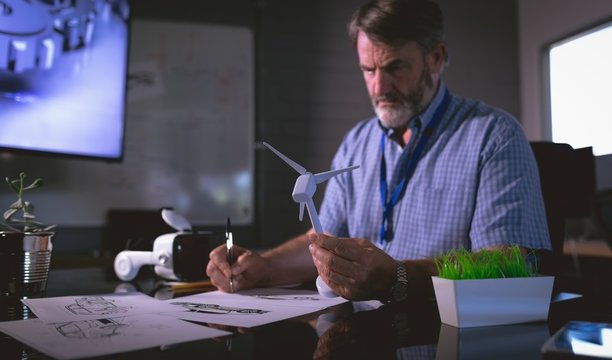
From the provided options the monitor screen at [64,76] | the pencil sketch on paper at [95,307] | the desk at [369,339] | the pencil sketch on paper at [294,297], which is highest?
the monitor screen at [64,76]

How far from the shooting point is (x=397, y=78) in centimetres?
142

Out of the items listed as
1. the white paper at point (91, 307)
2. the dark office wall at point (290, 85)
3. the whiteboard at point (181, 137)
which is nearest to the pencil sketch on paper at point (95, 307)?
the white paper at point (91, 307)

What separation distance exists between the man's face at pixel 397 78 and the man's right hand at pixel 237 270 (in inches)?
24.4

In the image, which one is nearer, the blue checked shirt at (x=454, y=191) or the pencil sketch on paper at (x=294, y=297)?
the pencil sketch on paper at (x=294, y=297)

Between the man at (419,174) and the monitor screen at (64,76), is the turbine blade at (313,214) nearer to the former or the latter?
the man at (419,174)

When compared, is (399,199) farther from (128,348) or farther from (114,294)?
(128,348)

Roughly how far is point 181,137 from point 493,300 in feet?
7.83

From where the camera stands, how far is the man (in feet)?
3.76

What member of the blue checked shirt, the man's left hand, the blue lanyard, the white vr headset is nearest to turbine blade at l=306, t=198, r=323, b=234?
the man's left hand

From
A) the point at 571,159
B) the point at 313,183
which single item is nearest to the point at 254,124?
the point at 571,159

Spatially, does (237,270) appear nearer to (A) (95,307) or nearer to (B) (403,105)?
(A) (95,307)

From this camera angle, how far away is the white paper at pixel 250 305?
26.5 inches

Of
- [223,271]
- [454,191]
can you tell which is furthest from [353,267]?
[454,191]

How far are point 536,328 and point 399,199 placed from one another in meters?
0.83
